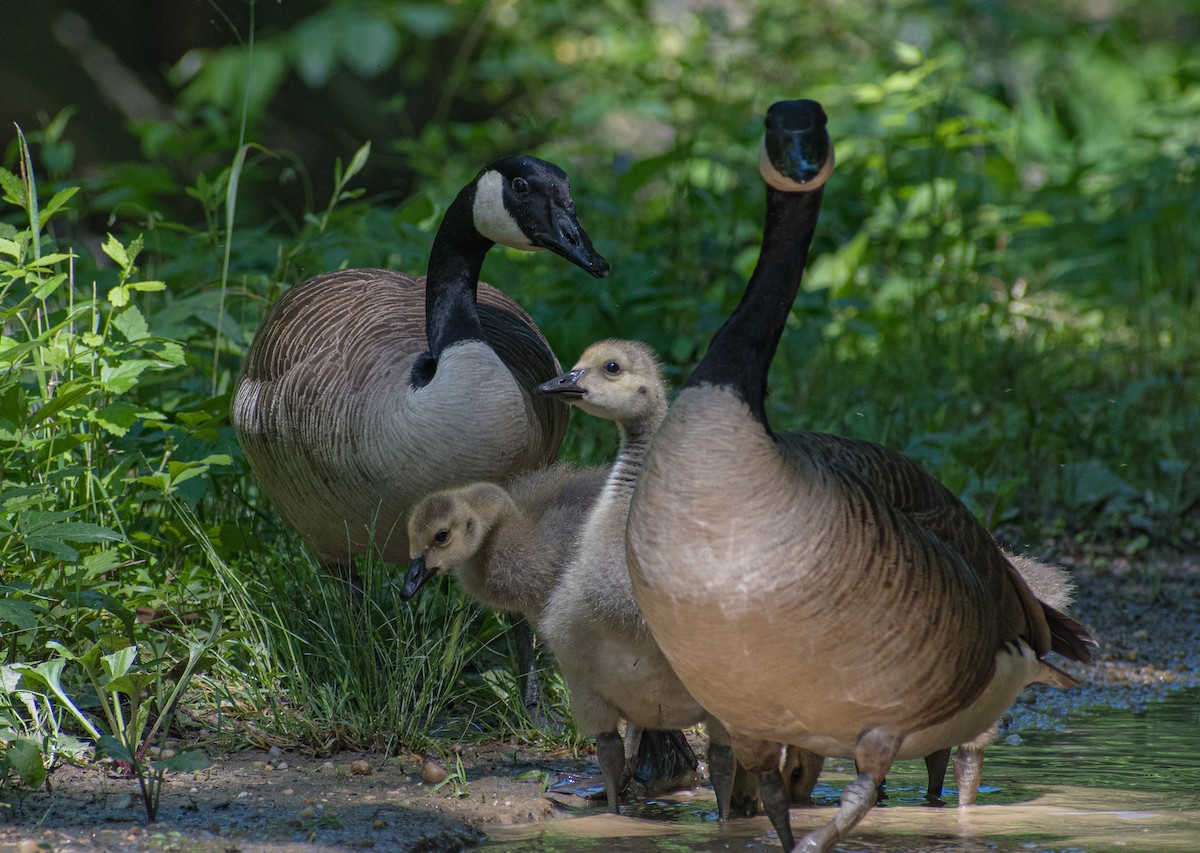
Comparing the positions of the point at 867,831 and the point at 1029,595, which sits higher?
the point at 1029,595

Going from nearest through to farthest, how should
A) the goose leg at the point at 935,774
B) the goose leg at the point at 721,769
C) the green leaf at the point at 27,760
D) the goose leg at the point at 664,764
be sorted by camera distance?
the green leaf at the point at 27,760 < the goose leg at the point at 721,769 < the goose leg at the point at 935,774 < the goose leg at the point at 664,764

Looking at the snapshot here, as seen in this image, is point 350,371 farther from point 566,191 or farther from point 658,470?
point 658,470

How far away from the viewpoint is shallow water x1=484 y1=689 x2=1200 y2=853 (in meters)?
4.10

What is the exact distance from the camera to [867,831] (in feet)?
14.1

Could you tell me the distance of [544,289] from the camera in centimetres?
883

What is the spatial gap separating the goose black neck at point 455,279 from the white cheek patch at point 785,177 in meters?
1.90

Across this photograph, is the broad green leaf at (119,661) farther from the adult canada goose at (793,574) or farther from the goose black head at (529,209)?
the goose black head at (529,209)

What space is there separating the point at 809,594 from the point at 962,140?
689 cm

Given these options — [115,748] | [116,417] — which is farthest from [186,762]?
[116,417]

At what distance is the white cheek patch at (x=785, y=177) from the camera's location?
3693mm

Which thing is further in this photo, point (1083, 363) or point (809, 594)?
point (1083, 363)

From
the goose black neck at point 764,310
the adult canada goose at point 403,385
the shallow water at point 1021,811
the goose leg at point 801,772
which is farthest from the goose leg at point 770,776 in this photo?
the adult canada goose at point 403,385

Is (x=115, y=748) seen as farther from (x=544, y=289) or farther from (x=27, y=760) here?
(x=544, y=289)

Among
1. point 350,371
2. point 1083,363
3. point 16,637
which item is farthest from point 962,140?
point 16,637
